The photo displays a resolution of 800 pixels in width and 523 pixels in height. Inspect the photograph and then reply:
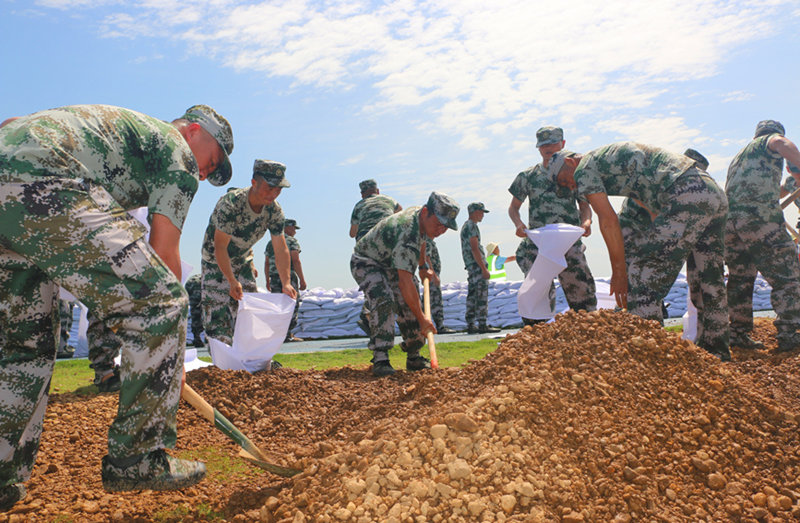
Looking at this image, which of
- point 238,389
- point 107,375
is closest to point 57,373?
point 107,375

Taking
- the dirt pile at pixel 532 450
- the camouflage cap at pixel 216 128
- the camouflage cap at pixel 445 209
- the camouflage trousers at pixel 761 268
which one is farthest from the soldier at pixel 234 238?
the camouflage trousers at pixel 761 268

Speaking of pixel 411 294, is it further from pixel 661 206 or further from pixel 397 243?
pixel 661 206

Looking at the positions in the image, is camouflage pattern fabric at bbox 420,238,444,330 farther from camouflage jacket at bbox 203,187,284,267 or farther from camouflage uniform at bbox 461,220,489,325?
camouflage jacket at bbox 203,187,284,267

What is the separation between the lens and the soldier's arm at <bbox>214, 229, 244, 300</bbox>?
15.3ft

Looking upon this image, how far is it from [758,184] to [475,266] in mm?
4488

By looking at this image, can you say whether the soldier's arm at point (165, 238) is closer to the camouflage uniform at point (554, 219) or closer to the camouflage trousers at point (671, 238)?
the camouflage trousers at point (671, 238)

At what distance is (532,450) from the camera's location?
2025 millimetres

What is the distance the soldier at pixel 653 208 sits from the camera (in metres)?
3.87

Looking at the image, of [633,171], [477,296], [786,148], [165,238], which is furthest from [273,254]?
[165,238]

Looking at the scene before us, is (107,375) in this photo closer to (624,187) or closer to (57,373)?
(57,373)

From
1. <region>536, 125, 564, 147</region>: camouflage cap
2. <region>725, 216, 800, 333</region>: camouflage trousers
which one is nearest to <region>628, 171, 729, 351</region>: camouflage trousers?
<region>725, 216, 800, 333</region>: camouflage trousers

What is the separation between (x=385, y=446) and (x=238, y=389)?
83.3 inches

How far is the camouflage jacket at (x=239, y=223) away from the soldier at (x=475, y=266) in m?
4.36

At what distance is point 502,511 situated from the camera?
68.8 inches
